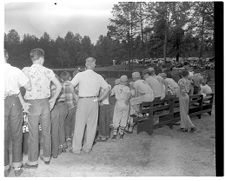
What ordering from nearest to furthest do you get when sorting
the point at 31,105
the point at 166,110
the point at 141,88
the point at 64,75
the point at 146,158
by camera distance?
the point at 31,105 < the point at 146,158 < the point at 64,75 < the point at 141,88 < the point at 166,110

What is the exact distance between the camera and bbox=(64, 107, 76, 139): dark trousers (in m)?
5.39

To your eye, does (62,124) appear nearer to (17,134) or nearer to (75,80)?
(75,80)

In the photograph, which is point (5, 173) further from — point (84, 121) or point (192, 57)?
point (192, 57)

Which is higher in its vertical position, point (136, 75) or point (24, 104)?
point (136, 75)

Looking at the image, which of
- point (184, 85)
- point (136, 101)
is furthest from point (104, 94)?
point (184, 85)

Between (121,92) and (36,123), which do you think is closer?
(36,123)

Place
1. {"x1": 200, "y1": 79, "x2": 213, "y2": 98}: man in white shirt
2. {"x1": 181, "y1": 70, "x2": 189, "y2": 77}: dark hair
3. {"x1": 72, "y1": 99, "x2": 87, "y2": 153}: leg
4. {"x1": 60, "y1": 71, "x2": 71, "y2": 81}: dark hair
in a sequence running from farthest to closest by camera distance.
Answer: {"x1": 181, "y1": 70, "x2": 189, "y2": 77}: dark hair, {"x1": 200, "y1": 79, "x2": 213, "y2": 98}: man in white shirt, {"x1": 72, "y1": 99, "x2": 87, "y2": 153}: leg, {"x1": 60, "y1": 71, "x2": 71, "y2": 81}: dark hair

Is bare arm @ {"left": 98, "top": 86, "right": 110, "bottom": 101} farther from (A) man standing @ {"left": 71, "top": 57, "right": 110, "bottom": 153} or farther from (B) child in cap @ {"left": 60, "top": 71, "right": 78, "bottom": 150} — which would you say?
(B) child in cap @ {"left": 60, "top": 71, "right": 78, "bottom": 150}

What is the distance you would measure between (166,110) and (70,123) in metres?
1.98

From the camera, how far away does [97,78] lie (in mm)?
5340

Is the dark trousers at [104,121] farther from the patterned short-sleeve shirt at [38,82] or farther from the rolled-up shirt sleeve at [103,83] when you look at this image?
the patterned short-sleeve shirt at [38,82]

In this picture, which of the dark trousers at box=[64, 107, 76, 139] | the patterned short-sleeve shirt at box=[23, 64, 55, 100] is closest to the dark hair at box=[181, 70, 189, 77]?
the dark trousers at box=[64, 107, 76, 139]

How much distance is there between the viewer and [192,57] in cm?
541

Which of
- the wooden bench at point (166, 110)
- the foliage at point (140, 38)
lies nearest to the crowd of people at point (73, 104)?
the wooden bench at point (166, 110)
